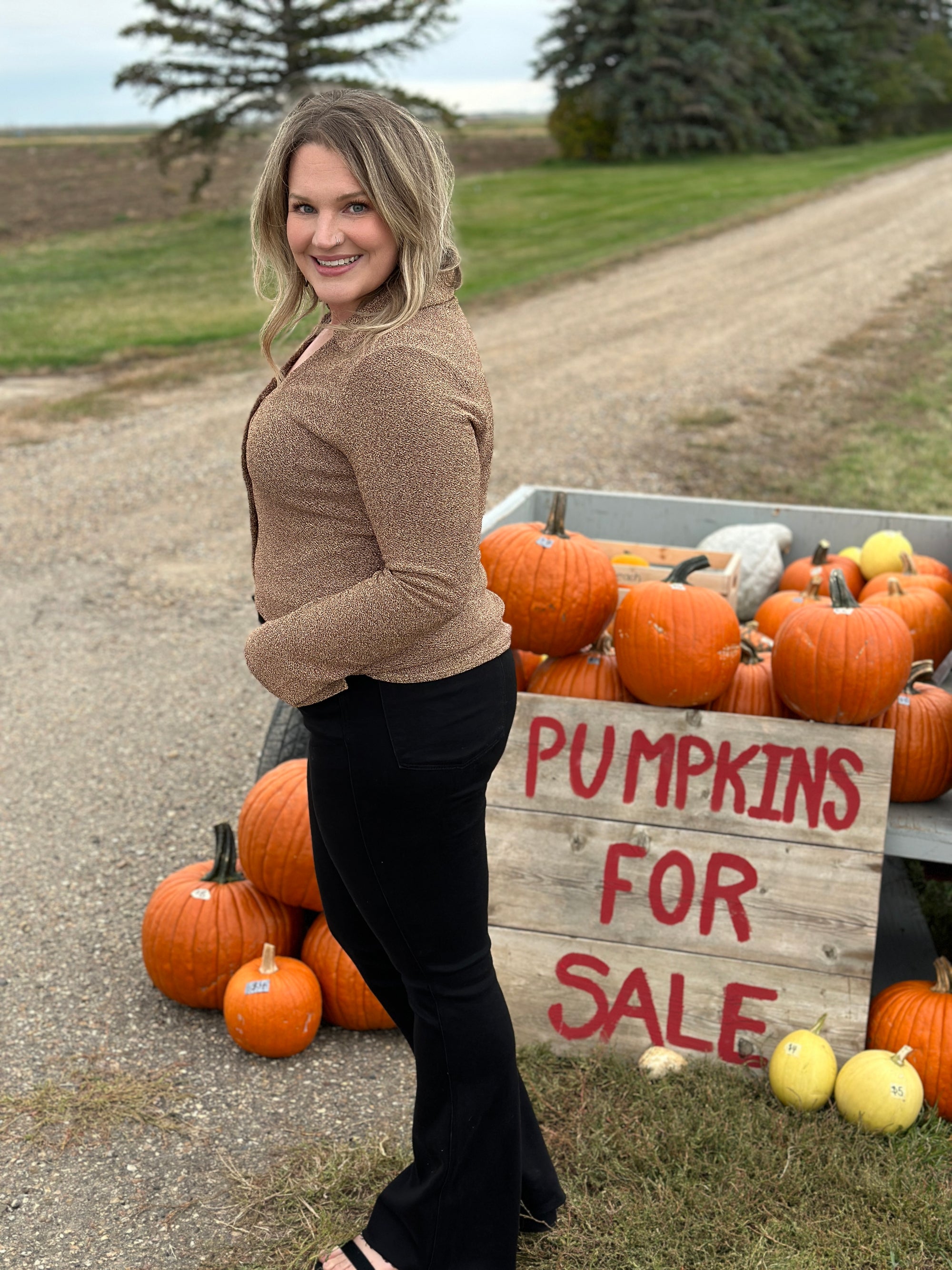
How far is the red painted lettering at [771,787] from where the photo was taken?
295 cm

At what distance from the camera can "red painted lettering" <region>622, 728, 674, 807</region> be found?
9.94 feet

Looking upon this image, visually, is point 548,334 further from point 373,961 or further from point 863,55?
point 863,55

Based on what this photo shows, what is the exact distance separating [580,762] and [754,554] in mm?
1631

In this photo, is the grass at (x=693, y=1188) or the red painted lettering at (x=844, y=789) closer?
the grass at (x=693, y=1188)

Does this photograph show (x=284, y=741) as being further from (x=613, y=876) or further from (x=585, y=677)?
(x=613, y=876)

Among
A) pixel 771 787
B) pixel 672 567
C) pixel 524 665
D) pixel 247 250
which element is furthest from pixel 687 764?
pixel 247 250

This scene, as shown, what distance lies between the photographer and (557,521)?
3352 mm

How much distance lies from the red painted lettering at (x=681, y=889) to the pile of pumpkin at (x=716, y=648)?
391 millimetres

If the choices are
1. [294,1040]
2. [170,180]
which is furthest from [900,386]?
[170,180]

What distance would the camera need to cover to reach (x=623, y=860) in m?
3.05

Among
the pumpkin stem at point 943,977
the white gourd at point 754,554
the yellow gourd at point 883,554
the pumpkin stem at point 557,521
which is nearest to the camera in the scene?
the pumpkin stem at point 943,977

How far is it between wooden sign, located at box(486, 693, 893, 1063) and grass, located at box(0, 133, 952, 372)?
10.8 meters

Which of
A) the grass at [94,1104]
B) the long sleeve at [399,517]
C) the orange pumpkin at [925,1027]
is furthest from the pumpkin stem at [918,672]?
the grass at [94,1104]

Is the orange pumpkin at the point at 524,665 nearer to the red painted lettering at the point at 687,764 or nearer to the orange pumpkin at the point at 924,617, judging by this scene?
the red painted lettering at the point at 687,764
